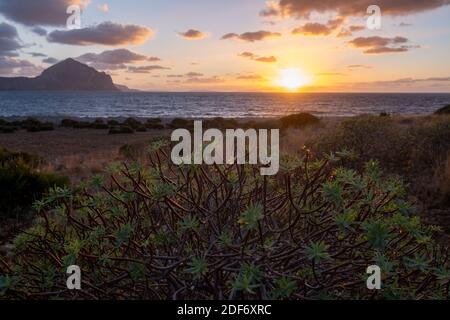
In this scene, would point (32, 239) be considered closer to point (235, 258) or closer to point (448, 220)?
point (235, 258)

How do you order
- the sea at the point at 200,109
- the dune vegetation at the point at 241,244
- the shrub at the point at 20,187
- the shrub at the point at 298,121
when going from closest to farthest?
the dune vegetation at the point at 241,244 < the shrub at the point at 20,187 < the shrub at the point at 298,121 < the sea at the point at 200,109

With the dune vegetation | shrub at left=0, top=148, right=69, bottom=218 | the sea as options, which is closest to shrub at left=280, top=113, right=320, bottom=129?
shrub at left=0, top=148, right=69, bottom=218

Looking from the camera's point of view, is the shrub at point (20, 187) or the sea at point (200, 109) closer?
the shrub at point (20, 187)

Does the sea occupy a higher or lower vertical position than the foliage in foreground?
higher

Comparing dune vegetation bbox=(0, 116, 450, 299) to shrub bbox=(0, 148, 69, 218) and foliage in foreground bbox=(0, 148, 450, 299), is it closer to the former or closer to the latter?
foliage in foreground bbox=(0, 148, 450, 299)

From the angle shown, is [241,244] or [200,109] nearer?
[241,244]

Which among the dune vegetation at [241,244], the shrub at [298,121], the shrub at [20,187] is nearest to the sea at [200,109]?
the shrub at [298,121]

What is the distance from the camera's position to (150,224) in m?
2.70

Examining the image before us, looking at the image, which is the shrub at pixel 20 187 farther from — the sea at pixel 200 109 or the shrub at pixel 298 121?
the sea at pixel 200 109

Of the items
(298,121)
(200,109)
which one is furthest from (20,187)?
(200,109)

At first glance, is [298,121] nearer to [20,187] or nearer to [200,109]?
[20,187]

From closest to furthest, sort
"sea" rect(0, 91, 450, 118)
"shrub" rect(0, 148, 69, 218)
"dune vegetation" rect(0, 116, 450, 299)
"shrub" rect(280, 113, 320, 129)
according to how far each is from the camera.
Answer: "dune vegetation" rect(0, 116, 450, 299)
"shrub" rect(0, 148, 69, 218)
"shrub" rect(280, 113, 320, 129)
"sea" rect(0, 91, 450, 118)
